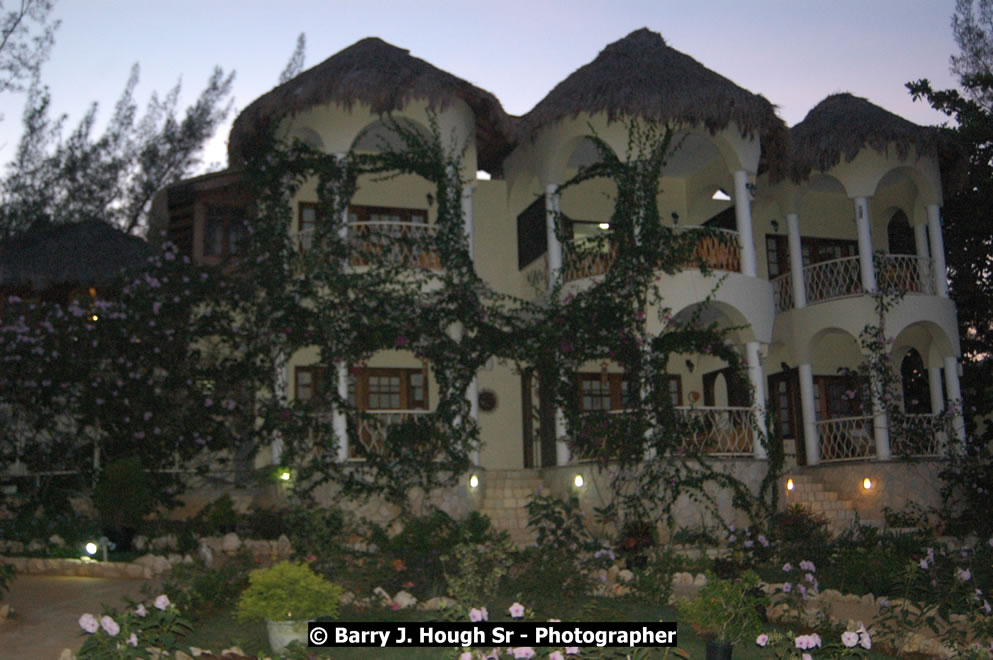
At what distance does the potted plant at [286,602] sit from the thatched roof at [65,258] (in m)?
9.86

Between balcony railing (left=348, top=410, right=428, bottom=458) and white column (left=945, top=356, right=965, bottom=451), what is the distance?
27.5ft

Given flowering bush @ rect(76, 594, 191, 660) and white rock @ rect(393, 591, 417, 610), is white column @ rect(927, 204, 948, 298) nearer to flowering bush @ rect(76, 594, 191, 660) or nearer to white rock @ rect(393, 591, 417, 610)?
white rock @ rect(393, 591, 417, 610)

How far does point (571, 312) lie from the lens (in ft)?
46.8

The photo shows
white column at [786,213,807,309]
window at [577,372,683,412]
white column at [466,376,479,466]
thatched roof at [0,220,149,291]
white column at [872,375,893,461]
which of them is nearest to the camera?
white column at [466,376,479,466]

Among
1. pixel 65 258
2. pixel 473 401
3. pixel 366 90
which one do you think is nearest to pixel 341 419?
pixel 473 401

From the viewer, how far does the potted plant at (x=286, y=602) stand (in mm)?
6520

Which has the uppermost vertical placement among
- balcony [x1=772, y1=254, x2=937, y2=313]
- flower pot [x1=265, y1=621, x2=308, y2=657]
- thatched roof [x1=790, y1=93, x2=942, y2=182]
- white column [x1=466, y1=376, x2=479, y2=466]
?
thatched roof [x1=790, y1=93, x2=942, y2=182]

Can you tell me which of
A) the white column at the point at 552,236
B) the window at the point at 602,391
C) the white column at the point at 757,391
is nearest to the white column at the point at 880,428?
the white column at the point at 757,391

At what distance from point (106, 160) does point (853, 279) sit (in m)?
17.8

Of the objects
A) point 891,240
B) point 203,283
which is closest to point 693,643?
point 203,283

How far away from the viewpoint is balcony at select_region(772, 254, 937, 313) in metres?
16.6

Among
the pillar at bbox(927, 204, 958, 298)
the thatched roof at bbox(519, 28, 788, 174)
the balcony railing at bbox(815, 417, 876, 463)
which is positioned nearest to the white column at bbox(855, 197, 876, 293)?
the pillar at bbox(927, 204, 958, 298)

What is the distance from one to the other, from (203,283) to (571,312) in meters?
5.33

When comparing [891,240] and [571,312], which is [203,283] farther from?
[891,240]
